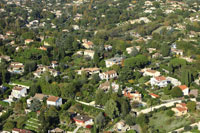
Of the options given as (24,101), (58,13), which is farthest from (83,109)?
(58,13)

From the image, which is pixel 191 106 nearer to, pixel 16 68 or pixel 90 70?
pixel 90 70

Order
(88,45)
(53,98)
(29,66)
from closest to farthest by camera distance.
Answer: (53,98) < (29,66) < (88,45)

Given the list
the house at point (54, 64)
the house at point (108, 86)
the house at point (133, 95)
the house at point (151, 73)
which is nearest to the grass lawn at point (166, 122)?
the house at point (133, 95)

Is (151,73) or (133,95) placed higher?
(133,95)

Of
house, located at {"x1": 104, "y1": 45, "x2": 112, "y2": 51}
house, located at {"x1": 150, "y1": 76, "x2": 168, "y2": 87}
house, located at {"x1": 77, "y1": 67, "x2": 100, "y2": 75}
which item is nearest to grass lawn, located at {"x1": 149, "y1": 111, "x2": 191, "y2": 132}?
house, located at {"x1": 150, "y1": 76, "x2": 168, "y2": 87}

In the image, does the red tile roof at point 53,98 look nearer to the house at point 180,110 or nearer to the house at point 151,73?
the house at point 180,110

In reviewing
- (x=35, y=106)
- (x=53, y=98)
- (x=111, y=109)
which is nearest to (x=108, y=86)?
(x=111, y=109)
